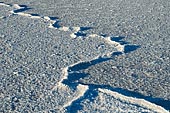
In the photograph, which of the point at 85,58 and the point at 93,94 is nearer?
the point at 93,94

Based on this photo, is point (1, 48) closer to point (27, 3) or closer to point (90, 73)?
point (90, 73)

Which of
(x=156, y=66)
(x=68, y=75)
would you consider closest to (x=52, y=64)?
(x=68, y=75)

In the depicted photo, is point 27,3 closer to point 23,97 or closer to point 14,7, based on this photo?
point 14,7

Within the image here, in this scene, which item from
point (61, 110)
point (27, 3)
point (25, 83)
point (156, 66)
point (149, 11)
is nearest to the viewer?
point (61, 110)

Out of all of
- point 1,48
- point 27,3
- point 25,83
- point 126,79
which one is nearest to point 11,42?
point 1,48

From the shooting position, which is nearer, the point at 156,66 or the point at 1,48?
the point at 156,66

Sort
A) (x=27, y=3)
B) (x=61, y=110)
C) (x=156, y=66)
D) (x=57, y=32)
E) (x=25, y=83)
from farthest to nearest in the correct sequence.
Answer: (x=27, y=3)
(x=57, y=32)
(x=156, y=66)
(x=25, y=83)
(x=61, y=110)
